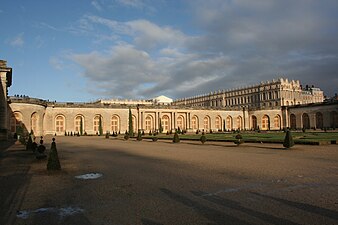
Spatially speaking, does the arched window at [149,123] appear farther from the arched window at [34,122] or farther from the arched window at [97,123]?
the arched window at [34,122]

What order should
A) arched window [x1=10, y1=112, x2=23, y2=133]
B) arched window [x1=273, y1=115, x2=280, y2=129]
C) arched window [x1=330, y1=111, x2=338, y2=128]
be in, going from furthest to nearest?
arched window [x1=273, y1=115, x2=280, y2=129] → arched window [x1=330, y1=111, x2=338, y2=128] → arched window [x1=10, y1=112, x2=23, y2=133]

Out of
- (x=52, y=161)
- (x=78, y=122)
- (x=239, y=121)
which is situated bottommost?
(x=52, y=161)

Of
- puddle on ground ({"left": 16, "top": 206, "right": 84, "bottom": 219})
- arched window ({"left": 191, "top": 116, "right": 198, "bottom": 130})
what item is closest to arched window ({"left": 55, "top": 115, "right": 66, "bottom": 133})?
arched window ({"left": 191, "top": 116, "right": 198, "bottom": 130})

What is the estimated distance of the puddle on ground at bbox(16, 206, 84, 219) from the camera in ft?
17.4

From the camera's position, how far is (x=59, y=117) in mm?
45250

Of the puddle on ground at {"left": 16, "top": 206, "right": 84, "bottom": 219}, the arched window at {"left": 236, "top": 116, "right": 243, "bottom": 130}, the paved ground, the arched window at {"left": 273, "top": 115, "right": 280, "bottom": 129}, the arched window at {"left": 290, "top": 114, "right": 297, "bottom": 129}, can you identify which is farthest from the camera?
the arched window at {"left": 236, "top": 116, "right": 243, "bottom": 130}

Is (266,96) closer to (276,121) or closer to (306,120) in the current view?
(276,121)

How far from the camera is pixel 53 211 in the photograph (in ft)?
18.2

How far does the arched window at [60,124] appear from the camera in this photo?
4490cm

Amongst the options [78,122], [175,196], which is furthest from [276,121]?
[175,196]

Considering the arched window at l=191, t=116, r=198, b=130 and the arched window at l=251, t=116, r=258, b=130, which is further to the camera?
the arched window at l=251, t=116, r=258, b=130

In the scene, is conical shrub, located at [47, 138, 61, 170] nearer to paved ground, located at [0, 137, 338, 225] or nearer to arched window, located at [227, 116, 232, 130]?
paved ground, located at [0, 137, 338, 225]

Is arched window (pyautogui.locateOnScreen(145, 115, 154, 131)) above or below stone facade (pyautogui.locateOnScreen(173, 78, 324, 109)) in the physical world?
below

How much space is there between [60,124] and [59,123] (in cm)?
24
